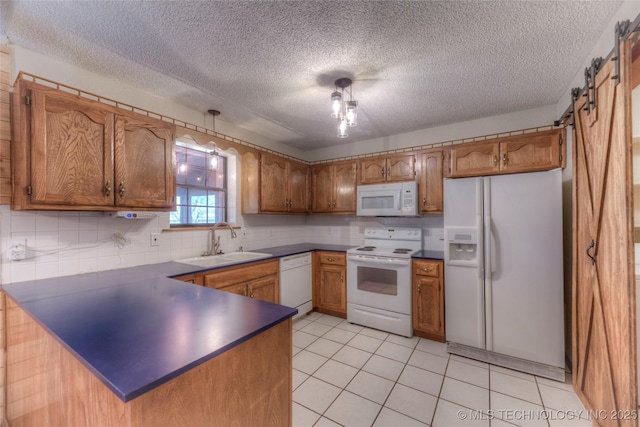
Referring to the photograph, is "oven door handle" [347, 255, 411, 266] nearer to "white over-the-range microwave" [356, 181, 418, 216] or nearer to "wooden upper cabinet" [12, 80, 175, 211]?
"white over-the-range microwave" [356, 181, 418, 216]

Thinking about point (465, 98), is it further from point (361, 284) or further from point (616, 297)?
point (361, 284)

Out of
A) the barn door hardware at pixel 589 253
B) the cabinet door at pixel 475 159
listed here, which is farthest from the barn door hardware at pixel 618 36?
the cabinet door at pixel 475 159

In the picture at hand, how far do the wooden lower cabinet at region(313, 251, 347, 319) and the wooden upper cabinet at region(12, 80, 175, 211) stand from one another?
2001 millimetres

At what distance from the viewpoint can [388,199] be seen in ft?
10.9

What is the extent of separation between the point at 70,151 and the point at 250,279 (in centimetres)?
168

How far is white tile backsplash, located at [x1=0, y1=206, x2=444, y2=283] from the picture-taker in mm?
1791

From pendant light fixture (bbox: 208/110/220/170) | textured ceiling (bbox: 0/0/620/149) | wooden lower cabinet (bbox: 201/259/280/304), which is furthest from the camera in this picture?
pendant light fixture (bbox: 208/110/220/170)

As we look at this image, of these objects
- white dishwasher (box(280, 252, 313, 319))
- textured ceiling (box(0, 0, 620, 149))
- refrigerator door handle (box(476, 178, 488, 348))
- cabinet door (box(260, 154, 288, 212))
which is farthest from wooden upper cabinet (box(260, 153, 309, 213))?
refrigerator door handle (box(476, 178, 488, 348))

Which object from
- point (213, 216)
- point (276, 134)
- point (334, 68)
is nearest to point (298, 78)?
point (334, 68)

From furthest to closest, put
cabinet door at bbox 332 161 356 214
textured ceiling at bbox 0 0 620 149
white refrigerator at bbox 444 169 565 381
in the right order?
cabinet door at bbox 332 161 356 214
white refrigerator at bbox 444 169 565 381
textured ceiling at bbox 0 0 620 149

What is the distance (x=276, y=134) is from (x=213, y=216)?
138 centimetres

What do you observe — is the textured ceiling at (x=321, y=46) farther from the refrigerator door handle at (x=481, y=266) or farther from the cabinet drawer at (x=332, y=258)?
the cabinet drawer at (x=332, y=258)

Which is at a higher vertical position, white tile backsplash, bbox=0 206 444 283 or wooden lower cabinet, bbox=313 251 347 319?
white tile backsplash, bbox=0 206 444 283

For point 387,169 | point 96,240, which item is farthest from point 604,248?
point 96,240
